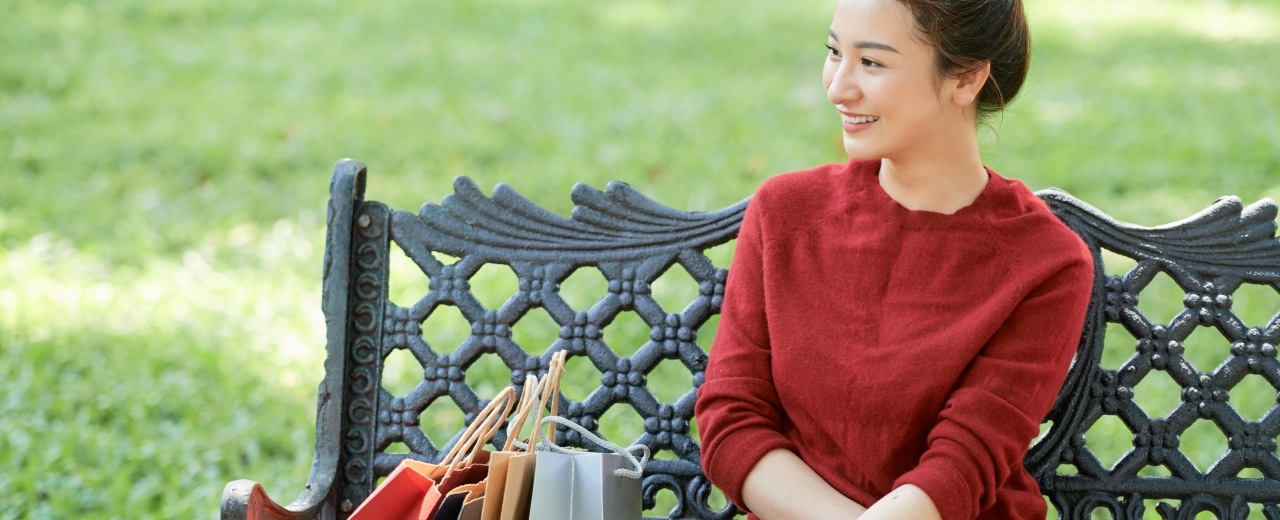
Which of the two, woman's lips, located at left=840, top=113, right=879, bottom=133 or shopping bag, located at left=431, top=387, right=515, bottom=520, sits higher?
woman's lips, located at left=840, top=113, right=879, bottom=133

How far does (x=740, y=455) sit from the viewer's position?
2268 mm

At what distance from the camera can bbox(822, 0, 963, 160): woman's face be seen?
217 cm

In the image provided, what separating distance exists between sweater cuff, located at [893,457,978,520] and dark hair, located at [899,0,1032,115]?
0.63 meters

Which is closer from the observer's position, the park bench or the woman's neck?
the woman's neck

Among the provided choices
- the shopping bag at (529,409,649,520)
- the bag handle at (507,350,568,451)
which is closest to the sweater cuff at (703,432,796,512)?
the shopping bag at (529,409,649,520)

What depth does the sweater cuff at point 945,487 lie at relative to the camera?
2107mm

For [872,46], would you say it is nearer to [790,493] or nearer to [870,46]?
[870,46]

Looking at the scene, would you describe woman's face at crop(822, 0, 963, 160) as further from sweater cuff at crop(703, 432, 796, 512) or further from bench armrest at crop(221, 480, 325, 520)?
bench armrest at crop(221, 480, 325, 520)

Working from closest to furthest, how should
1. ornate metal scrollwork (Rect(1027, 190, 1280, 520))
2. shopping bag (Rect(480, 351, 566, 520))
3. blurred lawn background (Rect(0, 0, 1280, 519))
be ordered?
shopping bag (Rect(480, 351, 566, 520)) < ornate metal scrollwork (Rect(1027, 190, 1280, 520)) < blurred lawn background (Rect(0, 0, 1280, 519))

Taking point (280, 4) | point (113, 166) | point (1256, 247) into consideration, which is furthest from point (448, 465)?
point (280, 4)

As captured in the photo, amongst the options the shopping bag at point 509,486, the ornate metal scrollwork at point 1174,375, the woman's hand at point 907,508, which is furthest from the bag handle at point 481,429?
the ornate metal scrollwork at point 1174,375

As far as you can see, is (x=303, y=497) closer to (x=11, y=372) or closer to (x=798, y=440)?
(x=798, y=440)

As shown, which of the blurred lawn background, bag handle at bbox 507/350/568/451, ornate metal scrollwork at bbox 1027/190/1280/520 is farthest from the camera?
the blurred lawn background

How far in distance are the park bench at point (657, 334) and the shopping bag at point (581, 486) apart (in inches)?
15.6
